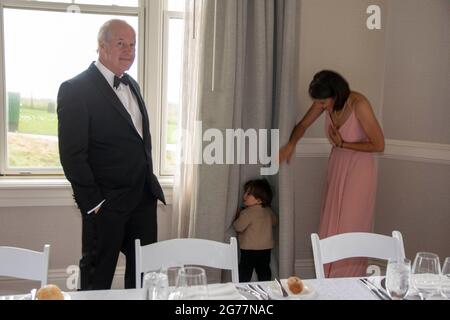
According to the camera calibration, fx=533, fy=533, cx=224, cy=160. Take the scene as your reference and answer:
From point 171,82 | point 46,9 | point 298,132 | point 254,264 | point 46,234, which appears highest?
point 46,9

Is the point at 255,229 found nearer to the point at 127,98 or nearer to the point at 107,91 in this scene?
the point at 127,98

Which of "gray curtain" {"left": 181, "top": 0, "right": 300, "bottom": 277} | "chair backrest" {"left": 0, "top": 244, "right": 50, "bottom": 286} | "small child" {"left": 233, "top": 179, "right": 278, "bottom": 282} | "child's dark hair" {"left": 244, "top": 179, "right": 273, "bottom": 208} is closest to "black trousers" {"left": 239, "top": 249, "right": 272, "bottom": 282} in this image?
"small child" {"left": 233, "top": 179, "right": 278, "bottom": 282}

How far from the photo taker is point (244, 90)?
321cm

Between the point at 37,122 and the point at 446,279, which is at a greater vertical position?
the point at 37,122

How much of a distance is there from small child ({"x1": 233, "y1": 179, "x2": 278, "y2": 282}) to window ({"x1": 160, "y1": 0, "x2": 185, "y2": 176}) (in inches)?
22.7

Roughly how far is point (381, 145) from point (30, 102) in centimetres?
209

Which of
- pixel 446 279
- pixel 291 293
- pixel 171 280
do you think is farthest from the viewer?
pixel 446 279

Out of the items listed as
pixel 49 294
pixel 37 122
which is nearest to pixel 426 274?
pixel 49 294

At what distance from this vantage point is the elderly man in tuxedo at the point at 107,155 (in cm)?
241

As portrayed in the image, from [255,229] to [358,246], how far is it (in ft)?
3.52

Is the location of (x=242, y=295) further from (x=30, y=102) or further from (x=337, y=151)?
(x=30, y=102)

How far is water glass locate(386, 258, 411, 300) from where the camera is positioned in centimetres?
157

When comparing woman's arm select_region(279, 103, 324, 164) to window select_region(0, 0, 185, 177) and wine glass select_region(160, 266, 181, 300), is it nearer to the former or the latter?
window select_region(0, 0, 185, 177)

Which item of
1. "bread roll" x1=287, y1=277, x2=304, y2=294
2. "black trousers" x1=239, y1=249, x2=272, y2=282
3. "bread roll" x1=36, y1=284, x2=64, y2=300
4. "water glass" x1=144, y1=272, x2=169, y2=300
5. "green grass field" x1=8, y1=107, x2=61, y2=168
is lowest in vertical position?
"black trousers" x1=239, y1=249, x2=272, y2=282
